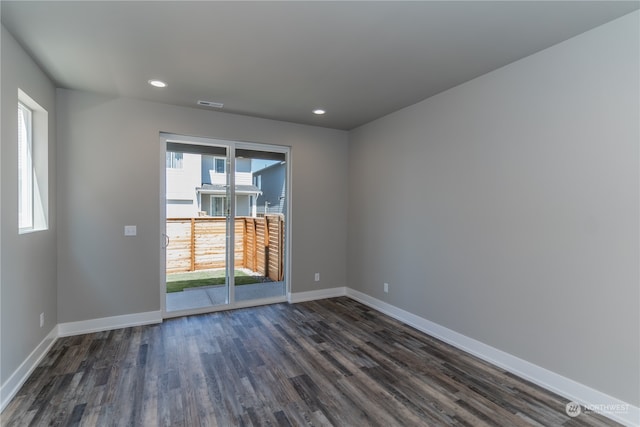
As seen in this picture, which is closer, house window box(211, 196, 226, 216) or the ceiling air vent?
the ceiling air vent

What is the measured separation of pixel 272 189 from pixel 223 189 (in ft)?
2.49

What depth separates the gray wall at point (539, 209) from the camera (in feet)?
6.86

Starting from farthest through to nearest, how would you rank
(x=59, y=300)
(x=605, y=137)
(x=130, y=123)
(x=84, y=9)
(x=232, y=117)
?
(x=232, y=117)
(x=130, y=123)
(x=59, y=300)
(x=605, y=137)
(x=84, y=9)

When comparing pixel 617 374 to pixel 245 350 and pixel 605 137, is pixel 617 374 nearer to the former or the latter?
pixel 605 137

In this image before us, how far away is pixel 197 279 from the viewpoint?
4.28 m

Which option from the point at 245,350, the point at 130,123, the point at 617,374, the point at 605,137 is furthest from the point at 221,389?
the point at 605,137

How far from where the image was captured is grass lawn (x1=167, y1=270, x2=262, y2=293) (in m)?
4.11

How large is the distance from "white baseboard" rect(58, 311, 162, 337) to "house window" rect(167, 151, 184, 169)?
185cm

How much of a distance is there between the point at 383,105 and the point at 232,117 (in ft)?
6.69

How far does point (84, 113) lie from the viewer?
3.43 m

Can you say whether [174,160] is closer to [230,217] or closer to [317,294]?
[230,217]

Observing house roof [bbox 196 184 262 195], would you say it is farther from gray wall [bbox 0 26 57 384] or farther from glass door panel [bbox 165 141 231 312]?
A: gray wall [bbox 0 26 57 384]

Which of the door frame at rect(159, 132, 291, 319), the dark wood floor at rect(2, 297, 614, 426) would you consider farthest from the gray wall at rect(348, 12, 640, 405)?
the door frame at rect(159, 132, 291, 319)

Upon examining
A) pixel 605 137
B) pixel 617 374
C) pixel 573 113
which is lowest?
pixel 617 374
